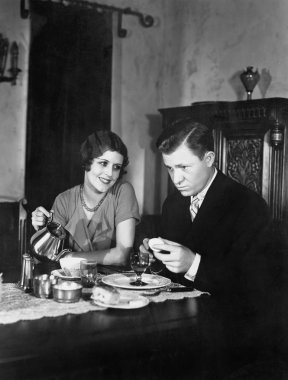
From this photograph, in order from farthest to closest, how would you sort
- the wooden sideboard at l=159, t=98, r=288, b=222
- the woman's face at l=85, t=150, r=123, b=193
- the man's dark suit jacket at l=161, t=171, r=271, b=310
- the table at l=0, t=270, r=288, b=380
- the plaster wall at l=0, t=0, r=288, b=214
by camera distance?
the plaster wall at l=0, t=0, r=288, b=214 → the wooden sideboard at l=159, t=98, r=288, b=222 → the woman's face at l=85, t=150, r=123, b=193 → the man's dark suit jacket at l=161, t=171, r=271, b=310 → the table at l=0, t=270, r=288, b=380

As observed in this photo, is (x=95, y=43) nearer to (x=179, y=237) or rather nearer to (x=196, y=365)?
(x=179, y=237)

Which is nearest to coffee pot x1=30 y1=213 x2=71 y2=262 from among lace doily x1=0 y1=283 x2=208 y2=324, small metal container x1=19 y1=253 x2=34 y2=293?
small metal container x1=19 y1=253 x2=34 y2=293

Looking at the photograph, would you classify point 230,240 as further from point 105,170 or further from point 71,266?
point 105,170

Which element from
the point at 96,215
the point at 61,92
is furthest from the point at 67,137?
the point at 96,215

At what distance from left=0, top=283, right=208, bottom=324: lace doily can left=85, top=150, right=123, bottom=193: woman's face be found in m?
0.91

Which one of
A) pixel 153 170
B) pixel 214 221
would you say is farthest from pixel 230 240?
pixel 153 170

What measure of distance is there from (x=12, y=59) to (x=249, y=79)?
1766 millimetres

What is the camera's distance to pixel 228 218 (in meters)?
2.12

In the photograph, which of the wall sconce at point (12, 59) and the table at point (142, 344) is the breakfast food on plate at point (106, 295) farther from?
the wall sconce at point (12, 59)

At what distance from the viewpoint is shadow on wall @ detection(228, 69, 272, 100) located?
12.5ft

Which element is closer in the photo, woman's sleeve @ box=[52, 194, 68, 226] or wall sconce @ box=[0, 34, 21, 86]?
woman's sleeve @ box=[52, 194, 68, 226]

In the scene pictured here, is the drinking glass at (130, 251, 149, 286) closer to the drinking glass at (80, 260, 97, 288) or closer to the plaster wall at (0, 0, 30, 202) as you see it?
the drinking glass at (80, 260, 97, 288)

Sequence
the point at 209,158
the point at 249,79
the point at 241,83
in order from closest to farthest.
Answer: the point at 209,158, the point at 249,79, the point at 241,83

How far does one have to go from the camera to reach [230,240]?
2104mm
